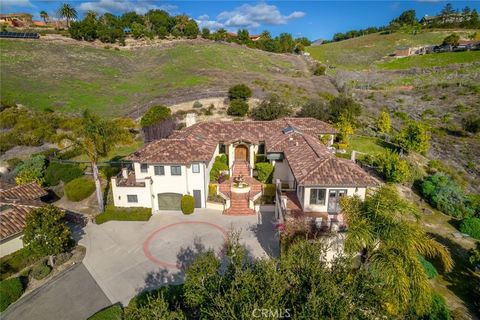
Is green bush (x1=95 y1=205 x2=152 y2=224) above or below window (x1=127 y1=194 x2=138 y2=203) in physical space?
below

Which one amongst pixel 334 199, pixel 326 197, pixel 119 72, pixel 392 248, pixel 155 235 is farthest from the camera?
pixel 119 72

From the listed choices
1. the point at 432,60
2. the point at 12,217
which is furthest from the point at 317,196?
the point at 432,60

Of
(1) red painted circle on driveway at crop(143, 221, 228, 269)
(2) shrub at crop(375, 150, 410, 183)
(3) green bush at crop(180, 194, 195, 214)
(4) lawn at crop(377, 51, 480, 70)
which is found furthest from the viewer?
(4) lawn at crop(377, 51, 480, 70)

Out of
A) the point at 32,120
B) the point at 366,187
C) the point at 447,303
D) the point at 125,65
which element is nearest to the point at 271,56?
the point at 125,65

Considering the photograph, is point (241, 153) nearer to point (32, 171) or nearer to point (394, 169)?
point (394, 169)

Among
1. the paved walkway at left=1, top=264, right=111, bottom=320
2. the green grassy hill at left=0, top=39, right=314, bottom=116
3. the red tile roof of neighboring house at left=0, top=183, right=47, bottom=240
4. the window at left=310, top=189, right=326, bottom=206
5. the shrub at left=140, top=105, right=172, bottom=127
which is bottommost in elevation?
the paved walkway at left=1, top=264, right=111, bottom=320

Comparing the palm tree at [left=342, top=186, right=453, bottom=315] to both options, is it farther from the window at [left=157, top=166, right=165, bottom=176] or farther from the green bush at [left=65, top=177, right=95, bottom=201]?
the green bush at [left=65, top=177, right=95, bottom=201]

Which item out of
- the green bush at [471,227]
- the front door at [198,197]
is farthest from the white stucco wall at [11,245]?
the green bush at [471,227]

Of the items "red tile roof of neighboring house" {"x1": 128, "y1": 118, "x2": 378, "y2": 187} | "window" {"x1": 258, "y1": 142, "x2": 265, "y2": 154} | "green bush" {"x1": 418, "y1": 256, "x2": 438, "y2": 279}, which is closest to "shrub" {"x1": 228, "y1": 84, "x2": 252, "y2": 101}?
"red tile roof of neighboring house" {"x1": 128, "y1": 118, "x2": 378, "y2": 187}
